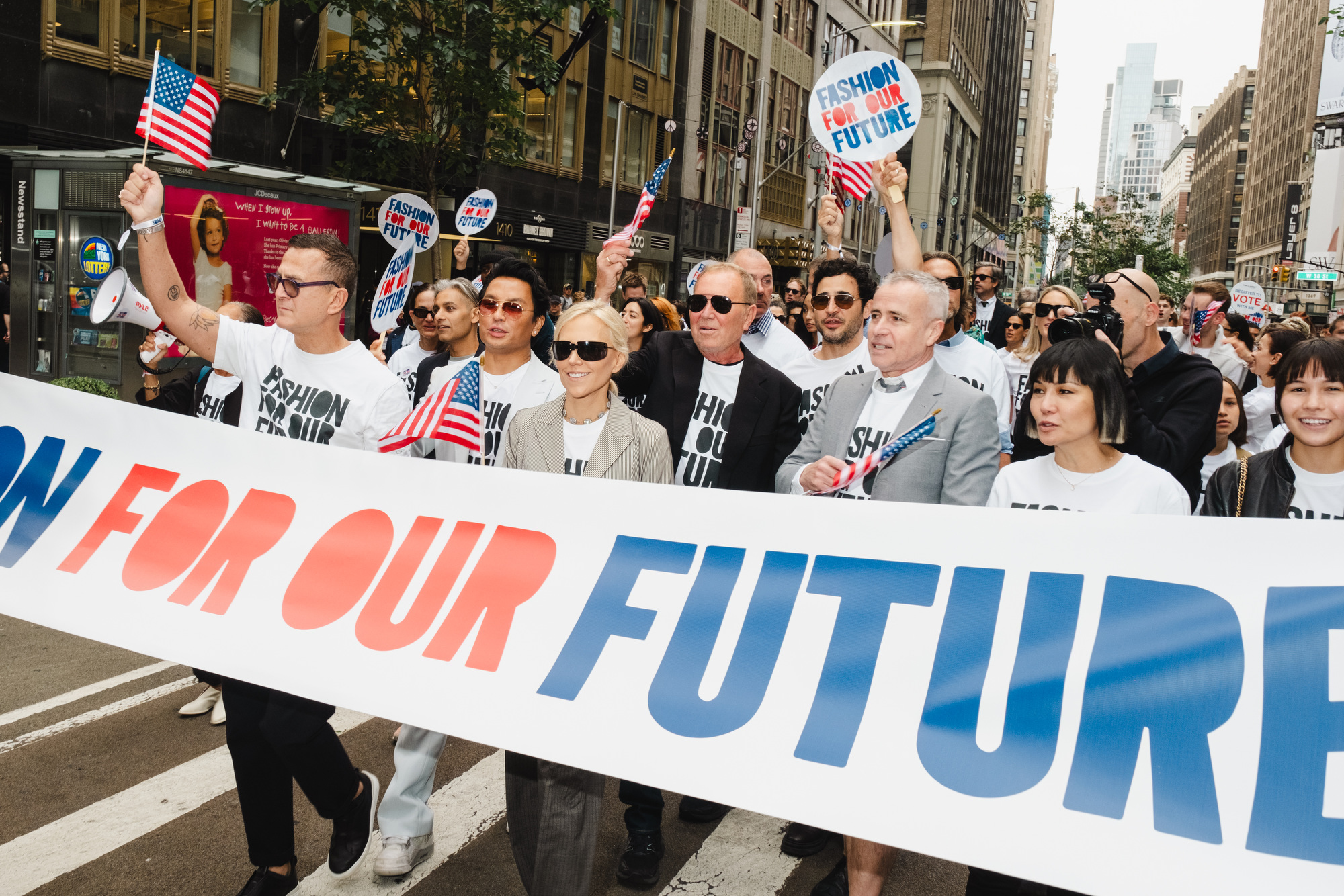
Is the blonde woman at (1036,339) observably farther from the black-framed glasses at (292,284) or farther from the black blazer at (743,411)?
the black-framed glasses at (292,284)

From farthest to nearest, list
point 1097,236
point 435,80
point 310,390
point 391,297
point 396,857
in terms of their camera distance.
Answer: point 1097,236
point 435,80
point 391,297
point 396,857
point 310,390

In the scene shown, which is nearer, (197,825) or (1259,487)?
(1259,487)

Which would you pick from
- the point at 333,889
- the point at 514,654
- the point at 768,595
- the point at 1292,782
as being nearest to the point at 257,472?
the point at 514,654

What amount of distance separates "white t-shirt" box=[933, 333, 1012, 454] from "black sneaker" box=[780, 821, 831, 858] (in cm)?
223

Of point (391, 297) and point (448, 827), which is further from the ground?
point (391, 297)

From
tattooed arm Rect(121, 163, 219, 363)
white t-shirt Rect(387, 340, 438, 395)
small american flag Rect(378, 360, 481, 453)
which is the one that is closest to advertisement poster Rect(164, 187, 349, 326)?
white t-shirt Rect(387, 340, 438, 395)

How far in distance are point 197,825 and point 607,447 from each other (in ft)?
7.49

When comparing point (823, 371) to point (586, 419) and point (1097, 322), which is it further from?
point (586, 419)

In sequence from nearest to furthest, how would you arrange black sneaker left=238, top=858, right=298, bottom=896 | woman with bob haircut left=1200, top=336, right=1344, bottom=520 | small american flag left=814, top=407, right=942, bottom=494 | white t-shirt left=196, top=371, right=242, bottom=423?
small american flag left=814, top=407, right=942, bottom=494, woman with bob haircut left=1200, top=336, right=1344, bottom=520, black sneaker left=238, top=858, right=298, bottom=896, white t-shirt left=196, top=371, right=242, bottom=423

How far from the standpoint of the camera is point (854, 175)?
23.5 feet

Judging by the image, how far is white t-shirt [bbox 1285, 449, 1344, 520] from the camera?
3.21 meters

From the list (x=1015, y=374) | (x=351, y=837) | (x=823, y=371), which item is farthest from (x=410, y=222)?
(x=351, y=837)

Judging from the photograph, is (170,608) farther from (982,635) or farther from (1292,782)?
(1292,782)

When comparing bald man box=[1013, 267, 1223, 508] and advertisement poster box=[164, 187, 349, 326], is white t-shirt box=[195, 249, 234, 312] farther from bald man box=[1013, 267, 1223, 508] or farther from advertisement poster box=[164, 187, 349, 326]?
bald man box=[1013, 267, 1223, 508]
